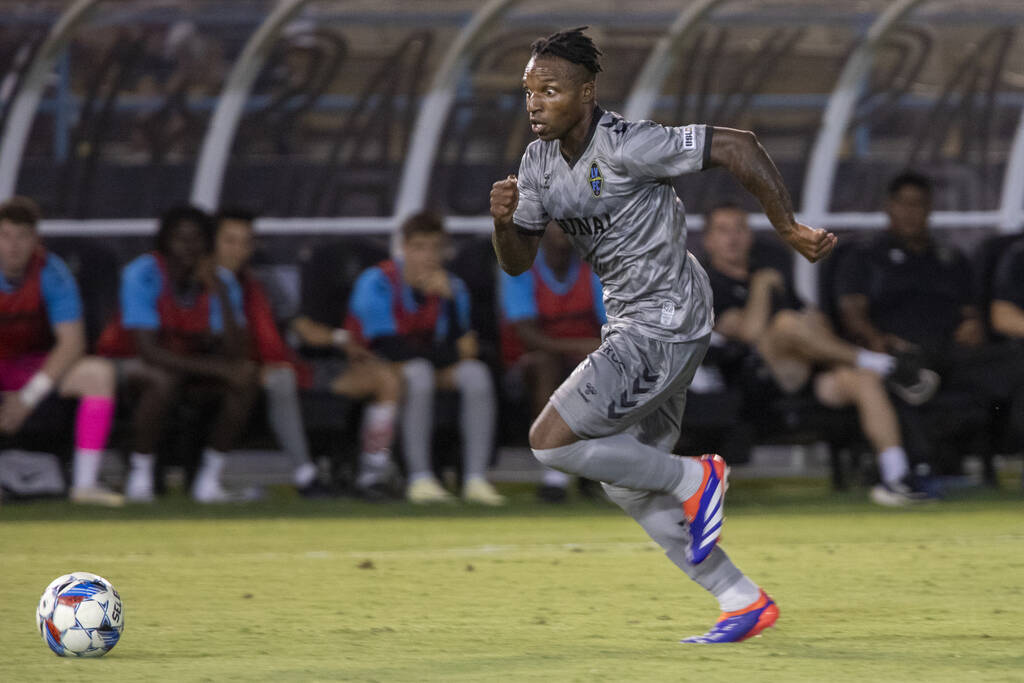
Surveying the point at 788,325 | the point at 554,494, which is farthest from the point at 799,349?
the point at 554,494

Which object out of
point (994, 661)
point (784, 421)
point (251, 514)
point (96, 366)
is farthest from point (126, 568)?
point (784, 421)

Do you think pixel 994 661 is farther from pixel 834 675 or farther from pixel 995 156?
pixel 995 156

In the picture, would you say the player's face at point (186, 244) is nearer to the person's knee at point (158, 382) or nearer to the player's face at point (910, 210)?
the person's knee at point (158, 382)

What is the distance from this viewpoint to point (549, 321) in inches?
344

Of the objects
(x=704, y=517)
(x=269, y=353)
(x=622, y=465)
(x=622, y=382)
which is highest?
(x=622, y=382)

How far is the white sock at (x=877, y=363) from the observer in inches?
334

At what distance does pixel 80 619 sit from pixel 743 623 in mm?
1652

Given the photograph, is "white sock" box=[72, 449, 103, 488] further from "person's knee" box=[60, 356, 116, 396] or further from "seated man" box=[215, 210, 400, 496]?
"seated man" box=[215, 210, 400, 496]

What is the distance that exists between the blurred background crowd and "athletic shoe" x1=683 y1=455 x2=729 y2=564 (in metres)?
4.07

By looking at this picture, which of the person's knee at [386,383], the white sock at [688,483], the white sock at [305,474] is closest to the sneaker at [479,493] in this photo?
the person's knee at [386,383]

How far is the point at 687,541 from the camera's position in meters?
4.45

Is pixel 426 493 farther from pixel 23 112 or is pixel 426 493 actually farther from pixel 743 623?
pixel 743 623

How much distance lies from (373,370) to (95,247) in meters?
1.73

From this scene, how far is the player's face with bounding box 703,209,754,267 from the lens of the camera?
8.80m
